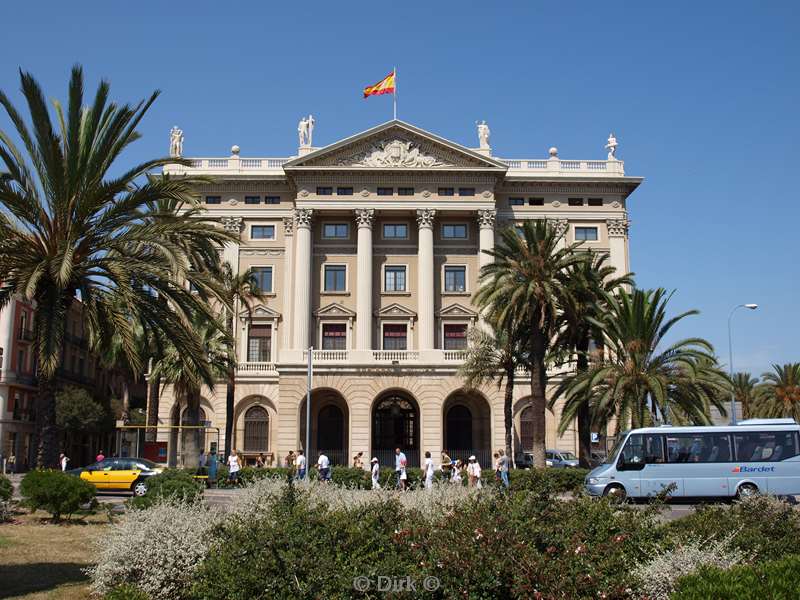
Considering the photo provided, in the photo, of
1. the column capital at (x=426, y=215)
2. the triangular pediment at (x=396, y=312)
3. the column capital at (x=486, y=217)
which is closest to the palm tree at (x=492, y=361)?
the triangular pediment at (x=396, y=312)

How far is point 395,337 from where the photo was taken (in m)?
53.8

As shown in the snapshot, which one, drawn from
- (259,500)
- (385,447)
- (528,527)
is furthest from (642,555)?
(385,447)

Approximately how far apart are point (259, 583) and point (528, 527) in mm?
3121

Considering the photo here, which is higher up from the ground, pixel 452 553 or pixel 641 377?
pixel 641 377

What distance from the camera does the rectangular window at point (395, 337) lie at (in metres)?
53.6

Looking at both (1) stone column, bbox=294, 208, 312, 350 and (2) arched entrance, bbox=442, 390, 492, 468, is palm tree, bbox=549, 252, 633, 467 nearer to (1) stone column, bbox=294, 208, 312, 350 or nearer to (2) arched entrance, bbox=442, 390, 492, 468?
(2) arched entrance, bbox=442, 390, 492, 468

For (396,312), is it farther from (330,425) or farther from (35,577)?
(35,577)

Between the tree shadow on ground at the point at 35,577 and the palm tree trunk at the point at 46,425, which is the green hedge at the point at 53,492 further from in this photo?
the tree shadow on ground at the point at 35,577

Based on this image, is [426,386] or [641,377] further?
[426,386]

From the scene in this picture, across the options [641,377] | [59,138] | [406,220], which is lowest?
[641,377]

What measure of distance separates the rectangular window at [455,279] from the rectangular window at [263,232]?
1256cm

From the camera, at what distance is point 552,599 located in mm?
8188

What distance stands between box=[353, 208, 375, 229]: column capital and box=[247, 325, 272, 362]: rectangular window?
9.64 metres

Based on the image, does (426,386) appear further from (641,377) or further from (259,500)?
(259,500)
